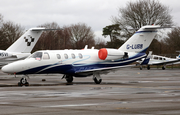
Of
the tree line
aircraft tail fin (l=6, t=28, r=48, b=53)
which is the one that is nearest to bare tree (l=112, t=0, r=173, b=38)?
the tree line

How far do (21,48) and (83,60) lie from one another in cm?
A: 839

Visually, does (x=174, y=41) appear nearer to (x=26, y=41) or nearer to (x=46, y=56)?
(x=26, y=41)

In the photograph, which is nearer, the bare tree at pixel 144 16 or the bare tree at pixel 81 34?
the bare tree at pixel 144 16

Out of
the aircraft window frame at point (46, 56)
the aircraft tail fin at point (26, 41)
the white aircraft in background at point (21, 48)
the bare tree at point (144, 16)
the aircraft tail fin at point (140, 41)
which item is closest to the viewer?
the aircraft window frame at point (46, 56)

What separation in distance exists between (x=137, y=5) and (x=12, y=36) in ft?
105

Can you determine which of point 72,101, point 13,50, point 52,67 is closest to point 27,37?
point 13,50

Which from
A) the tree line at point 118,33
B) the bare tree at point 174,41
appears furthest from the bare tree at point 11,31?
the bare tree at point 174,41

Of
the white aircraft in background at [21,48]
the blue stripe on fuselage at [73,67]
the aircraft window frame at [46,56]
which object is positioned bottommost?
the blue stripe on fuselage at [73,67]

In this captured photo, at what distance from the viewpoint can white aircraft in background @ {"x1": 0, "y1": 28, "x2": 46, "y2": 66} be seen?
2922cm

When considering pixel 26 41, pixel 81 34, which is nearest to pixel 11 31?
pixel 81 34

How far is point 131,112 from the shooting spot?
32.9 ft

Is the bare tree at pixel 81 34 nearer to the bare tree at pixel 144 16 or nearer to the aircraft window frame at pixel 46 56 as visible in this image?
the bare tree at pixel 144 16

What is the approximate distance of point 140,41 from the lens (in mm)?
26438

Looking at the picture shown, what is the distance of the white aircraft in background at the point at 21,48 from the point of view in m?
29.2
